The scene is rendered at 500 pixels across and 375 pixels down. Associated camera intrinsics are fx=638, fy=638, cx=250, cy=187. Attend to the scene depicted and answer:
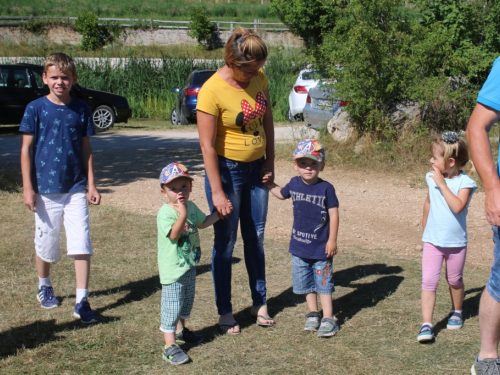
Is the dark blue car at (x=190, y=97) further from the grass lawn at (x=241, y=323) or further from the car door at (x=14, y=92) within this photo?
the grass lawn at (x=241, y=323)

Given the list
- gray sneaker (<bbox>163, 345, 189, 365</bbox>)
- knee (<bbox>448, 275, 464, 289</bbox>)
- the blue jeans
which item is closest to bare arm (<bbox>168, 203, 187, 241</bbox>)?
the blue jeans

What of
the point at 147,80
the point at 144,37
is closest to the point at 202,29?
the point at 144,37

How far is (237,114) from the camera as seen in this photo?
402cm

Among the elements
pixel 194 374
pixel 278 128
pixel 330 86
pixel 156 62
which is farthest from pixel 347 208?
pixel 156 62

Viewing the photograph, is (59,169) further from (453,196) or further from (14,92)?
(14,92)

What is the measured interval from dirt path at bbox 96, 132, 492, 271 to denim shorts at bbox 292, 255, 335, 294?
2.23 metres

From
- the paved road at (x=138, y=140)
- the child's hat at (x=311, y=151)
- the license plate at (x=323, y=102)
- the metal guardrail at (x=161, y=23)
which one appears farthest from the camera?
the metal guardrail at (x=161, y=23)

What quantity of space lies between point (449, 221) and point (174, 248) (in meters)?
1.81

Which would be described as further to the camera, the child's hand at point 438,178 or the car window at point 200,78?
the car window at point 200,78

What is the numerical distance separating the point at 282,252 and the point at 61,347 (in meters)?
2.76

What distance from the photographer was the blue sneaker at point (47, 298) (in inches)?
189

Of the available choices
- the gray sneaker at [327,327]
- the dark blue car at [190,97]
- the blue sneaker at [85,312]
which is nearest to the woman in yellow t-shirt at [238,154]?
the gray sneaker at [327,327]

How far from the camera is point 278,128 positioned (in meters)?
18.0

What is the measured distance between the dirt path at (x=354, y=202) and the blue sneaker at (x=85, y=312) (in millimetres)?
2899
